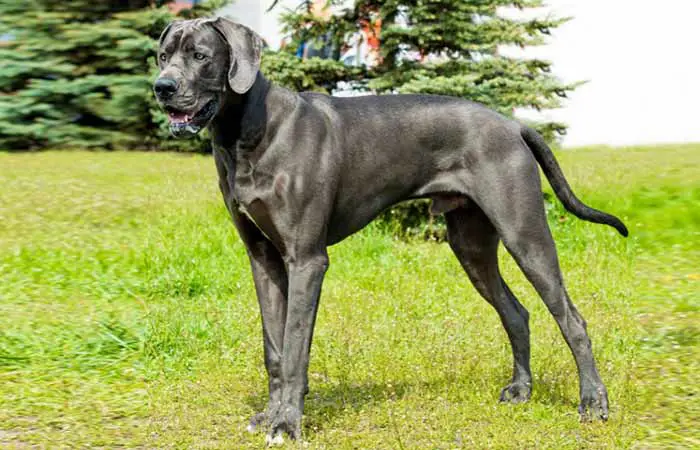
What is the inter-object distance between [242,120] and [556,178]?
189 centimetres

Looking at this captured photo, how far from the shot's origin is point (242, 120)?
13.9 feet

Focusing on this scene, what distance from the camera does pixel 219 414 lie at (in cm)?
478

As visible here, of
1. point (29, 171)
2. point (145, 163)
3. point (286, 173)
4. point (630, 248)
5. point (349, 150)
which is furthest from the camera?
point (145, 163)

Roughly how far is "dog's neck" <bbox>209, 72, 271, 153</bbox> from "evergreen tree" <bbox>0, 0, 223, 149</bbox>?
21.1 feet

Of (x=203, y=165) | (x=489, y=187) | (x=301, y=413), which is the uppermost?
(x=489, y=187)

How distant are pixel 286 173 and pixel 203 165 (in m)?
7.26

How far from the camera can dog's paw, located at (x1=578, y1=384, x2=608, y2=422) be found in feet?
15.1

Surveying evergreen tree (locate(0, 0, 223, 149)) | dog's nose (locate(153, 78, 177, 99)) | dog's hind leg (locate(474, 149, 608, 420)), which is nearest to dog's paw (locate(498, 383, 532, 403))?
dog's hind leg (locate(474, 149, 608, 420))

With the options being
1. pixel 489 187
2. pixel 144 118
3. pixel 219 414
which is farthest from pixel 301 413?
pixel 144 118

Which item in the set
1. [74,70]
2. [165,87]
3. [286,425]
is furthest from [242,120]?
[74,70]

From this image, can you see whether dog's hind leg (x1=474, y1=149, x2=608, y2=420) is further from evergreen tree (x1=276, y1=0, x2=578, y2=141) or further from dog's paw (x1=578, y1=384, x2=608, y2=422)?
evergreen tree (x1=276, y1=0, x2=578, y2=141)

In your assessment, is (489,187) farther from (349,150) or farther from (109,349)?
(109,349)

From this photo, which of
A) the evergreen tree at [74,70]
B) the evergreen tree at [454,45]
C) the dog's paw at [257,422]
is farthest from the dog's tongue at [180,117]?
the evergreen tree at [74,70]

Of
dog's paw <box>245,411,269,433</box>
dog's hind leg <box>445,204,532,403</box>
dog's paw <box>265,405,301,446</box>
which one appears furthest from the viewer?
dog's hind leg <box>445,204,532,403</box>
